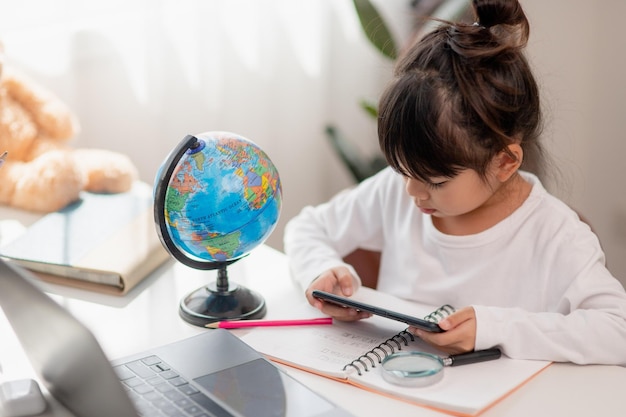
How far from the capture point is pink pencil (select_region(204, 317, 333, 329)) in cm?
113

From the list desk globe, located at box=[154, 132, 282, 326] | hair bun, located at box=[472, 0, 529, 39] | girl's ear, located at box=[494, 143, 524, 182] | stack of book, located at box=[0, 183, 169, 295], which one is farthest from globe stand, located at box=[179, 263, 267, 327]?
hair bun, located at box=[472, 0, 529, 39]

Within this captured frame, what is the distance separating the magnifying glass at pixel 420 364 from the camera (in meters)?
0.96

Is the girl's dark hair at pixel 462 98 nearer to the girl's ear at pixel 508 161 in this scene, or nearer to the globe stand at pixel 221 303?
the girl's ear at pixel 508 161

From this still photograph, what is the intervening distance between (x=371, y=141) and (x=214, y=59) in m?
0.60

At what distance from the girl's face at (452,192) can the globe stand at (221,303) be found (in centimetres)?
28

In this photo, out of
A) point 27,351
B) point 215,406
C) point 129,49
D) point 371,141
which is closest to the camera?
point 215,406

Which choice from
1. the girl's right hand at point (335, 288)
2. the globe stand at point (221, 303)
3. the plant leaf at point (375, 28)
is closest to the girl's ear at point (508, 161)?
the girl's right hand at point (335, 288)

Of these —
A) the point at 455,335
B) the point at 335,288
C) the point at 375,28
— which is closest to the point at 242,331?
the point at 335,288

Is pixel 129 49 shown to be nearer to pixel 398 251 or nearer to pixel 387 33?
pixel 387 33

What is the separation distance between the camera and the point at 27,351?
3.35ft

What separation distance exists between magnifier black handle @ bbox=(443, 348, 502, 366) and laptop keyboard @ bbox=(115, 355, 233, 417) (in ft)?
0.95

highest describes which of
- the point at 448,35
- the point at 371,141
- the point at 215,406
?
the point at 448,35

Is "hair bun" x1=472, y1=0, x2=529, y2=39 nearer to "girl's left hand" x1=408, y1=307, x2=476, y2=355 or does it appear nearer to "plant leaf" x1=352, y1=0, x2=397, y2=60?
"girl's left hand" x1=408, y1=307, x2=476, y2=355

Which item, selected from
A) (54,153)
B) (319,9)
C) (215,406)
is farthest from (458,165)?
(319,9)
